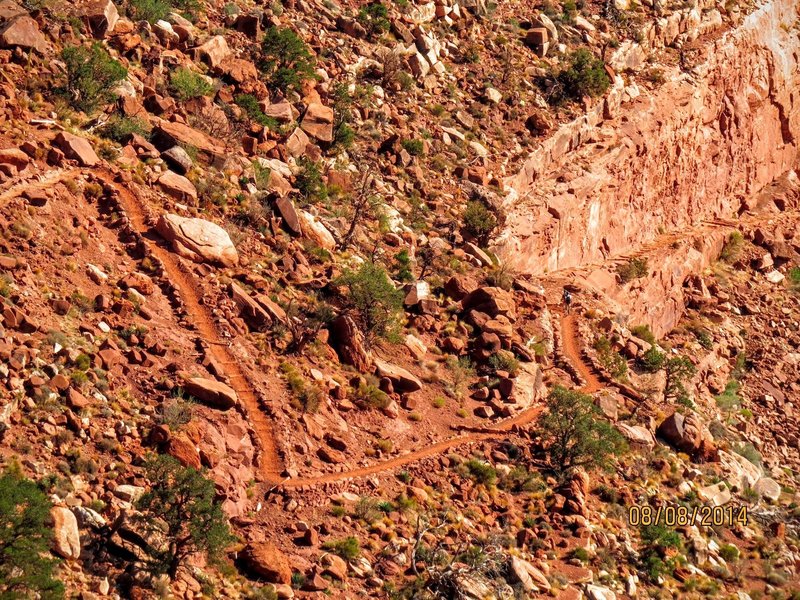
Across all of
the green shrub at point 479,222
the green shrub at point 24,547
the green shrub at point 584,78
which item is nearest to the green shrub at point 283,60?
the green shrub at point 479,222

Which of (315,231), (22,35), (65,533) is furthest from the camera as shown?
(315,231)

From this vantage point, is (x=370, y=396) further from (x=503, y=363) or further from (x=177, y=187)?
(x=177, y=187)

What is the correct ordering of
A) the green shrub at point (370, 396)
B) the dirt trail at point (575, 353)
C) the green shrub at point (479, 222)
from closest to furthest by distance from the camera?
the green shrub at point (370, 396), the dirt trail at point (575, 353), the green shrub at point (479, 222)

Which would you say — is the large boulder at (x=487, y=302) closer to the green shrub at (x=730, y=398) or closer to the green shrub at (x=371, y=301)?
the green shrub at (x=371, y=301)

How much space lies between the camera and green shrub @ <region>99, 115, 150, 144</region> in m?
26.2

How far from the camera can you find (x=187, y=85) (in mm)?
29594

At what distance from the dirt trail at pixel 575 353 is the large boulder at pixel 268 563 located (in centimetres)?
1336

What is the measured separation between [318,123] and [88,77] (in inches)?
307

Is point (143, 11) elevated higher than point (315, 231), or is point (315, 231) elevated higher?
point (143, 11)

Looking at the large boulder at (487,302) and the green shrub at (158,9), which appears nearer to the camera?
the large boulder at (487,302)

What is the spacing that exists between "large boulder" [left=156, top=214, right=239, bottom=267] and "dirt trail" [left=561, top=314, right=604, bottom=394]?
11.0 m

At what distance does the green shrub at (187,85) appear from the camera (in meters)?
29.5

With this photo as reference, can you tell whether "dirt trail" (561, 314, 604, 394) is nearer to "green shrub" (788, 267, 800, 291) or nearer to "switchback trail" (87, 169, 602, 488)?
"switchback trail" (87, 169, 602, 488)

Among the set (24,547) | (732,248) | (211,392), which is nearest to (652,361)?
(211,392)
